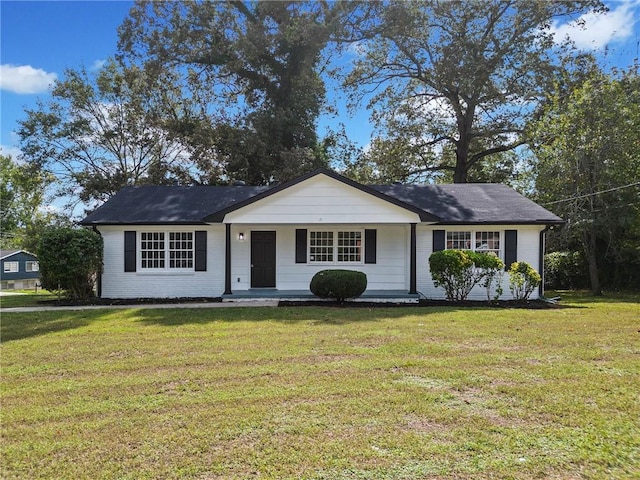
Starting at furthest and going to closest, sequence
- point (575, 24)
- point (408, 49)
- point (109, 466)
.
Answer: point (408, 49)
point (575, 24)
point (109, 466)

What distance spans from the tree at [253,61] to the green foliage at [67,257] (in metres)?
11.0

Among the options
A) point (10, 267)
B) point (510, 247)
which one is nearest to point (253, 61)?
point (510, 247)

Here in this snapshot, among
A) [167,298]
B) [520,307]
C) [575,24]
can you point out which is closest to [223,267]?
[167,298]

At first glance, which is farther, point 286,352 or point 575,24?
point 575,24

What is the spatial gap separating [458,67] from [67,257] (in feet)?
65.8

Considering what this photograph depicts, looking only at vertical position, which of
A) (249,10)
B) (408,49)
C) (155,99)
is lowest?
(155,99)

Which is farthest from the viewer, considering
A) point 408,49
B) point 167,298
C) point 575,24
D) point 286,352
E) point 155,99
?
point 155,99

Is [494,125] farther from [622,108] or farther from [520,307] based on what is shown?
[520,307]

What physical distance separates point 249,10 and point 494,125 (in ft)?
51.6

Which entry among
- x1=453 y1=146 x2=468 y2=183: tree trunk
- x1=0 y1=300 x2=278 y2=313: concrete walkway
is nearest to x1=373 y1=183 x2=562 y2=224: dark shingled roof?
x1=0 y1=300 x2=278 y2=313: concrete walkway

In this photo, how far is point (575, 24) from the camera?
Result: 22094mm

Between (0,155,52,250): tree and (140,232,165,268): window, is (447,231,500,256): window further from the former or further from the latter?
(0,155,52,250): tree

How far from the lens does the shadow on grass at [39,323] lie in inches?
311

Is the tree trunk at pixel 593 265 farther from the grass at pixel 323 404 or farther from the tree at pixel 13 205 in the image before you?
the tree at pixel 13 205
